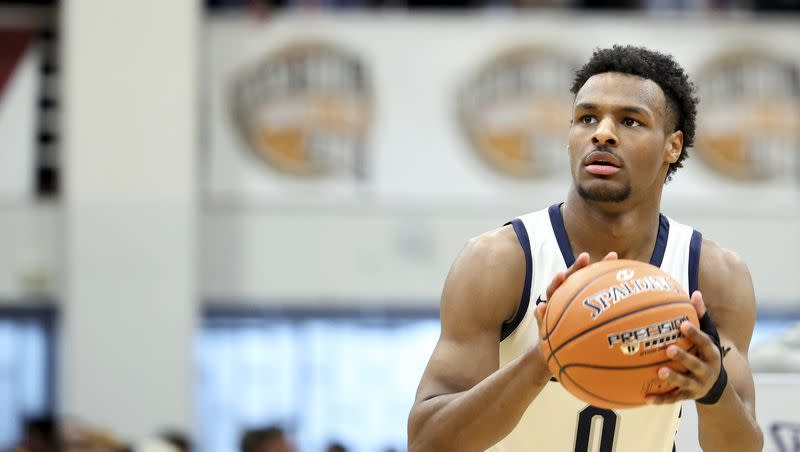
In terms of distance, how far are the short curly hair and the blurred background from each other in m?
8.68

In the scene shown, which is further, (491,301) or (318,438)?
(318,438)

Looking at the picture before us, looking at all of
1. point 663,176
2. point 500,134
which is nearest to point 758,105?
point 500,134

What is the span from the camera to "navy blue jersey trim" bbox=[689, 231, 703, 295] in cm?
387

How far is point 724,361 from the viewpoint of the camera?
3730 mm

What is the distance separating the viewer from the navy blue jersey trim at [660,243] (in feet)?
12.7

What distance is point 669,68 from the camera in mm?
3830

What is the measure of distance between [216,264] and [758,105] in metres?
5.59

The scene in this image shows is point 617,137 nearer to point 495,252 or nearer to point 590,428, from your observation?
point 495,252

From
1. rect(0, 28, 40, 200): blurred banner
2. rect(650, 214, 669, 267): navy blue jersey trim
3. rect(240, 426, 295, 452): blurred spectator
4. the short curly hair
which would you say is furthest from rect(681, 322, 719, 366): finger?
rect(0, 28, 40, 200): blurred banner

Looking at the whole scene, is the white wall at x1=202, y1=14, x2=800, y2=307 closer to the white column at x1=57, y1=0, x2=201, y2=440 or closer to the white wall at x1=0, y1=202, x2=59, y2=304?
the white column at x1=57, y1=0, x2=201, y2=440

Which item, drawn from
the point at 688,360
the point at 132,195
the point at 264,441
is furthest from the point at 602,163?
the point at 132,195

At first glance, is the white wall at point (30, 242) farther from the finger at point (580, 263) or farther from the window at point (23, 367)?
the finger at point (580, 263)

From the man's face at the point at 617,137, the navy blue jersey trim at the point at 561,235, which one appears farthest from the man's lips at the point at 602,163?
the navy blue jersey trim at the point at 561,235

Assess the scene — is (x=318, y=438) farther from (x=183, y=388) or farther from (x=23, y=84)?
(x=23, y=84)
